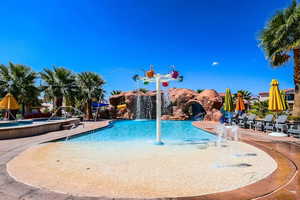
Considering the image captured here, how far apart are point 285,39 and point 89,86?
2121 cm

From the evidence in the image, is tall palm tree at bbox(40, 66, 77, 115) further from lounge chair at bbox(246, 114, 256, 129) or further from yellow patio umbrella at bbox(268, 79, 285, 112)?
yellow patio umbrella at bbox(268, 79, 285, 112)

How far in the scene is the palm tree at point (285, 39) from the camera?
10688 millimetres

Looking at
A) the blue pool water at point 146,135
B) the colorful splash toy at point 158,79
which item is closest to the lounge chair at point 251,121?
the blue pool water at point 146,135

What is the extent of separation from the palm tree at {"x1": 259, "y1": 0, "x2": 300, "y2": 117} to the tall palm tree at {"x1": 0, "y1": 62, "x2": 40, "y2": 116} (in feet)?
76.0

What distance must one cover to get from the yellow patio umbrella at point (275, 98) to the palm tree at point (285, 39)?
2.37 m

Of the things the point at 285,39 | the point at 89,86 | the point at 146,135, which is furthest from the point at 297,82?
the point at 89,86

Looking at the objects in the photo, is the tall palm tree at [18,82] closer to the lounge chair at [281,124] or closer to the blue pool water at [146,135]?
the blue pool water at [146,135]

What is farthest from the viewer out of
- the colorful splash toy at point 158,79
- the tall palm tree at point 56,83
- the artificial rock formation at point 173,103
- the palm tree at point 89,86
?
the artificial rock formation at point 173,103

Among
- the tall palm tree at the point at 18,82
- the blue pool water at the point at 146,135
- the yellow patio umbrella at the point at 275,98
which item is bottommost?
the blue pool water at the point at 146,135

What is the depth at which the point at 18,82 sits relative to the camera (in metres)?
19.5

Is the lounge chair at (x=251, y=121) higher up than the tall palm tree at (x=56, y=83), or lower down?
lower down

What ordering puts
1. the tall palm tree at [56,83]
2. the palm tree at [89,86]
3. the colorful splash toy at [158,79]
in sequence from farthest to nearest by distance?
the palm tree at [89,86] < the tall palm tree at [56,83] < the colorful splash toy at [158,79]

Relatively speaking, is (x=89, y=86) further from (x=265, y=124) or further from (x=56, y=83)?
(x=265, y=124)

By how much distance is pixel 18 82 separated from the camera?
19547 millimetres
